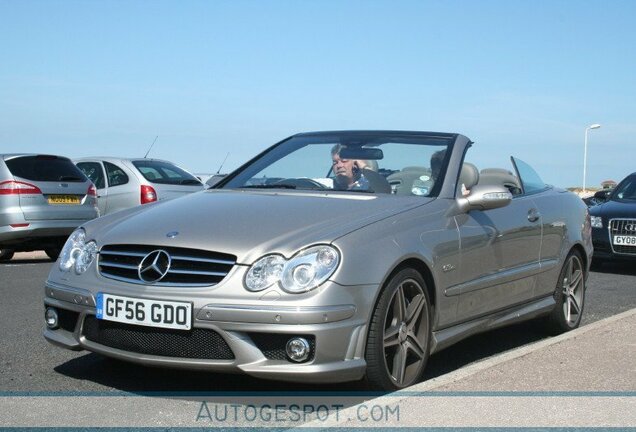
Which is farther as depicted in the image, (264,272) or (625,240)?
(625,240)

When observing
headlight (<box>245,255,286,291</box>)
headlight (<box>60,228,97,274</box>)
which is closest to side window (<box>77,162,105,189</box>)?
headlight (<box>60,228,97,274</box>)

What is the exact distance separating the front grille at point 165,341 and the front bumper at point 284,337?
0.03 metres

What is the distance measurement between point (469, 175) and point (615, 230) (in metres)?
7.25

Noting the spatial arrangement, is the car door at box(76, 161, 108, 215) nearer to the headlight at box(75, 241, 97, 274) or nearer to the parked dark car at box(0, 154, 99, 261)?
the parked dark car at box(0, 154, 99, 261)

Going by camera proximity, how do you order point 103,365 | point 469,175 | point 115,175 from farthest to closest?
point 115,175 → point 469,175 → point 103,365

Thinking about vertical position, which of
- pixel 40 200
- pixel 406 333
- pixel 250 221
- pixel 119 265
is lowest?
pixel 40 200

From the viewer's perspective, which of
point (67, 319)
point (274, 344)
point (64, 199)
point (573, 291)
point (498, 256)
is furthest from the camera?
point (64, 199)

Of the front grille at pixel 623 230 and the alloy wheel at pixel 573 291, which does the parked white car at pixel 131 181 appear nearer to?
the front grille at pixel 623 230

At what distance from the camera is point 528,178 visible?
7410 millimetres

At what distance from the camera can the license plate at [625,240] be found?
12750mm

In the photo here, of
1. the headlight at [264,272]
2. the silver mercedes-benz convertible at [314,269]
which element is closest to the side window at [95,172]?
the silver mercedes-benz convertible at [314,269]

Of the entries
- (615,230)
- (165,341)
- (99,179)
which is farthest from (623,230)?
(165,341)

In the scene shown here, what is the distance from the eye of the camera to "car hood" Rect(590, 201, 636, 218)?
13.0m

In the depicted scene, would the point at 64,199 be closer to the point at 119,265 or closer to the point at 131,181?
the point at 131,181
